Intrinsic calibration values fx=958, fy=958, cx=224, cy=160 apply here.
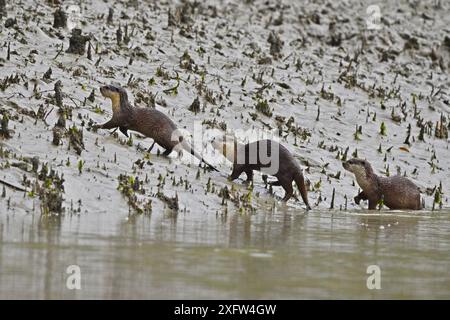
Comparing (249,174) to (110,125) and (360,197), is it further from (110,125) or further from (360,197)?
(110,125)

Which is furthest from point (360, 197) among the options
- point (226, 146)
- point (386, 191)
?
point (226, 146)

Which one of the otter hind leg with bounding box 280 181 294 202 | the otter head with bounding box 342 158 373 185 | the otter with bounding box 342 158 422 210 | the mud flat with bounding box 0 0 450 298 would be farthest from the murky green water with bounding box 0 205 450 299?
the otter head with bounding box 342 158 373 185

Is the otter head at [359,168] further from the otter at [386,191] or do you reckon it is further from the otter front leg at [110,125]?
the otter front leg at [110,125]

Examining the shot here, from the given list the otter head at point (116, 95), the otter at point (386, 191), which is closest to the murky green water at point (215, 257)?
the otter at point (386, 191)

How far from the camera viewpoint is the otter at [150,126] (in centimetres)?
1422

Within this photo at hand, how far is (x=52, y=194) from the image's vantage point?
10.8 meters

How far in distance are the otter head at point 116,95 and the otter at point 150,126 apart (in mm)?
16

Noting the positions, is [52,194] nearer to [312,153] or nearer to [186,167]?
[186,167]

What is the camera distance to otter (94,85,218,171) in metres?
14.2

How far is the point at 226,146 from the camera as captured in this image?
47.8 ft

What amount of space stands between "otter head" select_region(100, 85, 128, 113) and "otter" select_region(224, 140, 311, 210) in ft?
6.07

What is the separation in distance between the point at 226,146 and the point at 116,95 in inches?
73.0

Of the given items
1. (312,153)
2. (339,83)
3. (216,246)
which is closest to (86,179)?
(216,246)

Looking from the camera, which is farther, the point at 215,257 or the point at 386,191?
the point at 386,191
